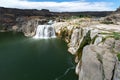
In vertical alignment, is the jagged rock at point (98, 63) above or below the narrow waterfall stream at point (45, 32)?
above

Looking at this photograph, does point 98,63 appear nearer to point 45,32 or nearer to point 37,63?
point 37,63

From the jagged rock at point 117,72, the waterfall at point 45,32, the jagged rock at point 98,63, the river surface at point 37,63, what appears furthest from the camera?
the waterfall at point 45,32

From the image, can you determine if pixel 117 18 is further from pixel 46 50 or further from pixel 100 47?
pixel 100 47

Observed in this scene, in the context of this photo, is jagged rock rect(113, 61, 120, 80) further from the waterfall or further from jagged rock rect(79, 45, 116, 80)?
the waterfall

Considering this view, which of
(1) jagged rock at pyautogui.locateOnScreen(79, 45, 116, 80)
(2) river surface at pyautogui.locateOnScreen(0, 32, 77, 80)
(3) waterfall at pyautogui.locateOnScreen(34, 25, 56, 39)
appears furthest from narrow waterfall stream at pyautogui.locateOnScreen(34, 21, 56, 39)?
(1) jagged rock at pyautogui.locateOnScreen(79, 45, 116, 80)

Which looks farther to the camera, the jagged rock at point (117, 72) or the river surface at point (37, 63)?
Answer: the river surface at point (37, 63)

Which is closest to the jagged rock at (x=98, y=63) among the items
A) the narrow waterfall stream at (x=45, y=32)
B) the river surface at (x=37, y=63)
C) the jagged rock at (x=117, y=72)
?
the jagged rock at (x=117, y=72)

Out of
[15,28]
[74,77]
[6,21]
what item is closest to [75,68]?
[74,77]

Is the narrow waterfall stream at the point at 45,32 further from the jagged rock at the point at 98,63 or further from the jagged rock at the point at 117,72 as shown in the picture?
the jagged rock at the point at 117,72
